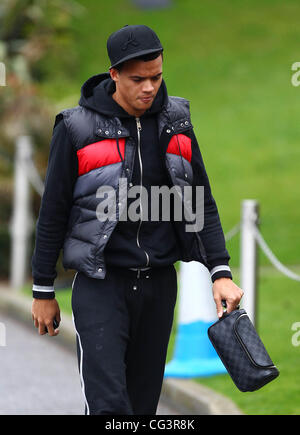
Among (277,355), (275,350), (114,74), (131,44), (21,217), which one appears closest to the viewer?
(131,44)

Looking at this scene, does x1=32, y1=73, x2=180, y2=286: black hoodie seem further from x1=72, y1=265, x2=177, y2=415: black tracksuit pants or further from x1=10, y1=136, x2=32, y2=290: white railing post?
x1=10, y1=136, x2=32, y2=290: white railing post

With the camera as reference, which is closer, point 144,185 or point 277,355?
point 144,185

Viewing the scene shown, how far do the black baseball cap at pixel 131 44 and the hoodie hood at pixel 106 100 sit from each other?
206 millimetres

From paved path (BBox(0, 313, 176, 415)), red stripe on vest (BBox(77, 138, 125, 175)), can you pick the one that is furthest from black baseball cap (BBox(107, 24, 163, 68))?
paved path (BBox(0, 313, 176, 415))

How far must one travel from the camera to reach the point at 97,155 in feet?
12.7

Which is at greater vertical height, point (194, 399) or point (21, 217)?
point (21, 217)

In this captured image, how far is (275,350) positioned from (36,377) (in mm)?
1783

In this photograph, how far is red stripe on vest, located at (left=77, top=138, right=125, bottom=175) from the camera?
12.7ft

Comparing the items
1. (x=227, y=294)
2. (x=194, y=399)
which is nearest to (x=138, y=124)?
(x=227, y=294)

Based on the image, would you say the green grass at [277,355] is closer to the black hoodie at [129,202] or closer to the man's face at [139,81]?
the black hoodie at [129,202]

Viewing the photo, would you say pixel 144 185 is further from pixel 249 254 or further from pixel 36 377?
pixel 36 377

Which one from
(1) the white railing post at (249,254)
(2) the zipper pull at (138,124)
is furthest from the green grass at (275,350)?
(2) the zipper pull at (138,124)
